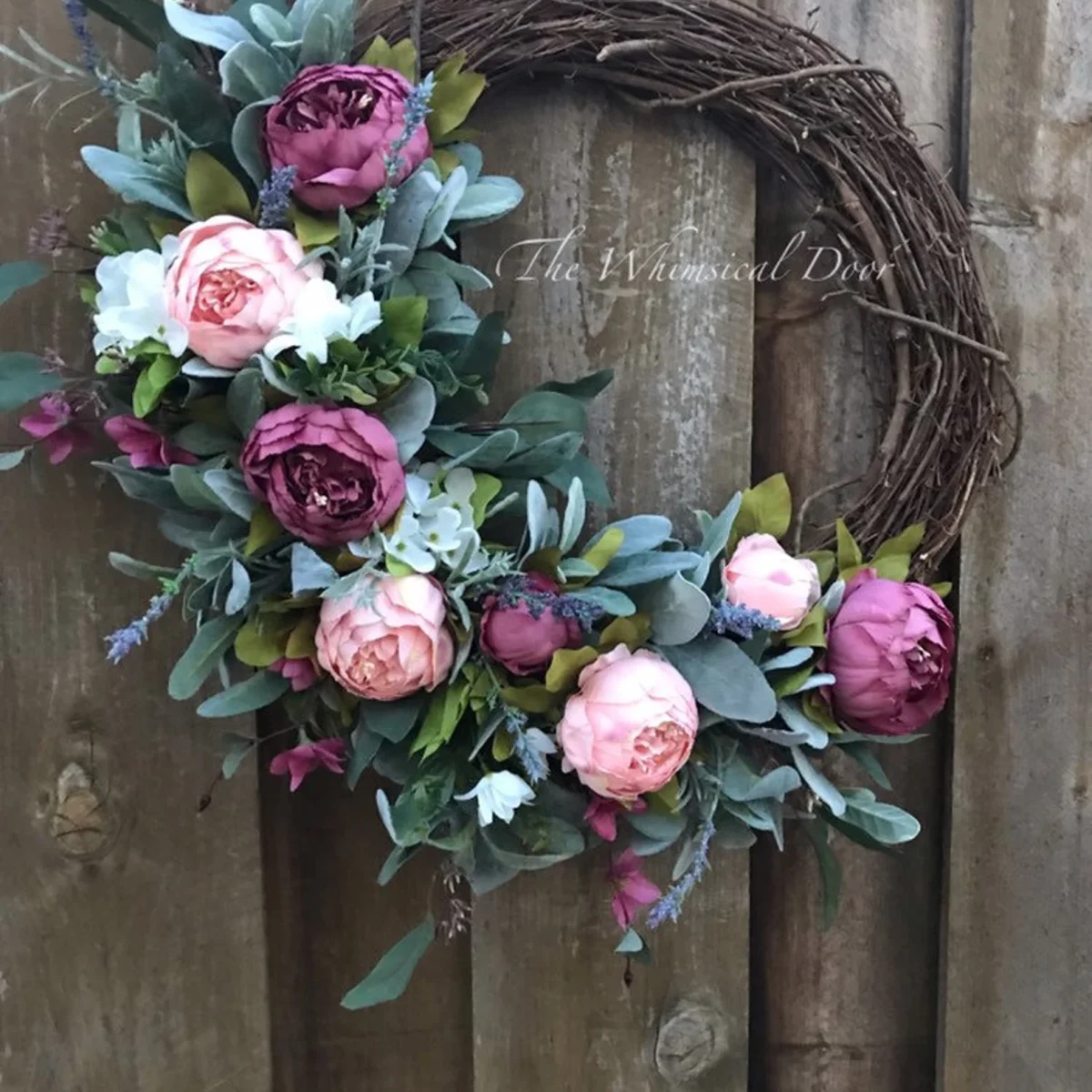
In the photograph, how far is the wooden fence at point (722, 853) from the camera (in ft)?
2.47

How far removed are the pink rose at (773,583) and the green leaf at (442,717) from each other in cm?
19

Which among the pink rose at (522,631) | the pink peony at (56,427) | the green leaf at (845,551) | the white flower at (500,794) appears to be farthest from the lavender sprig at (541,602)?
the pink peony at (56,427)

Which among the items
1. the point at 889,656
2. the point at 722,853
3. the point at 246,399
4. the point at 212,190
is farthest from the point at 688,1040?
the point at 212,190

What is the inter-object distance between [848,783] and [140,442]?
0.59 meters

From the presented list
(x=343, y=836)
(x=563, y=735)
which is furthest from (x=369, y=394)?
(x=343, y=836)

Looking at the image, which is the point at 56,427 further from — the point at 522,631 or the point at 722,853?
the point at 722,853

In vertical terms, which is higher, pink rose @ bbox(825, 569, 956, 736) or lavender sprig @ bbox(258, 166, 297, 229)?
lavender sprig @ bbox(258, 166, 297, 229)

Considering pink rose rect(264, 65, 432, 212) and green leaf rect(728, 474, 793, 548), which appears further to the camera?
Answer: green leaf rect(728, 474, 793, 548)

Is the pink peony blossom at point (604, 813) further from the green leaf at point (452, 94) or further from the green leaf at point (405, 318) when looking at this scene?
the green leaf at point (452, 94)

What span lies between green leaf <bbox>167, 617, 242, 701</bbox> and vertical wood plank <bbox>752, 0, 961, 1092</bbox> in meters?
0.43

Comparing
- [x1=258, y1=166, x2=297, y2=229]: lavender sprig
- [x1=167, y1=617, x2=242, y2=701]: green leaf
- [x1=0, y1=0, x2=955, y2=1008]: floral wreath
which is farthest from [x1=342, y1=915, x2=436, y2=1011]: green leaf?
[x1=258, y1=166, x2=297, y2=229]: lavender sprig

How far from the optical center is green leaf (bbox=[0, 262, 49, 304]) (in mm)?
662

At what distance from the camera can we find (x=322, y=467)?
1.89ft

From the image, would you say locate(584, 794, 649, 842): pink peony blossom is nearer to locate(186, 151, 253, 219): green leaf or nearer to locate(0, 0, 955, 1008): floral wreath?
locate(0, 0, 955, 1008): floral wreath
